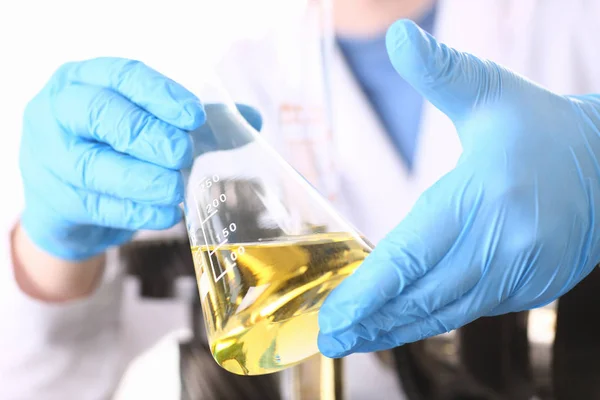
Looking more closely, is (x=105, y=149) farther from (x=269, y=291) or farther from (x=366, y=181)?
(x=366, y=181)

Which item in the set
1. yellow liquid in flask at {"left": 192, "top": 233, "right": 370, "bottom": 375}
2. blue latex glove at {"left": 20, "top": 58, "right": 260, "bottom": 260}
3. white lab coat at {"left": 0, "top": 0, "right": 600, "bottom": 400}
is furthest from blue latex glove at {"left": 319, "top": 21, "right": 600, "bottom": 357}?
white lab coat at {"left": 0, "top": 0, "right": 600, "bottom": 400}

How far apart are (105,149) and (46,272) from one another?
1.11 ft

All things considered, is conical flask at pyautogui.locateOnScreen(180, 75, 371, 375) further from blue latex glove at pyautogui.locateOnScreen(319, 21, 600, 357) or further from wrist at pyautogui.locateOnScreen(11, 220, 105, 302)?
wrist at pyautogui.locateOnScreen(11, 220, 105, 302)

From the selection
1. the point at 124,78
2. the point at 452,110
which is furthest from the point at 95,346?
the point at 452,110

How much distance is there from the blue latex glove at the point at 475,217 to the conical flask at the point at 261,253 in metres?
0.02

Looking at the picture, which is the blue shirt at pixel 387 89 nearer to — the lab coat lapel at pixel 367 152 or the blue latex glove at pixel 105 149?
the lab coat lapel at pixel 367 152

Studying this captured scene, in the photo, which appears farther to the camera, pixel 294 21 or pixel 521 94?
pixel 294 21

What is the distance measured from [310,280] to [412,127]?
2.25ft

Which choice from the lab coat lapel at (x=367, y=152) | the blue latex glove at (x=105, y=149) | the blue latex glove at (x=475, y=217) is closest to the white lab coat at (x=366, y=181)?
the lab coat lapel at (x=367, y=152)

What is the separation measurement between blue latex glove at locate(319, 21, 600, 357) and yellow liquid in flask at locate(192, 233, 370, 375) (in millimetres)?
19

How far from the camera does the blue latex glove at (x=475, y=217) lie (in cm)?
49

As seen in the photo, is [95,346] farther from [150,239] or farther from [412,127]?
[412,127]

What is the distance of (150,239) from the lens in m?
1.22

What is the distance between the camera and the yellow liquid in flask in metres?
0.47
